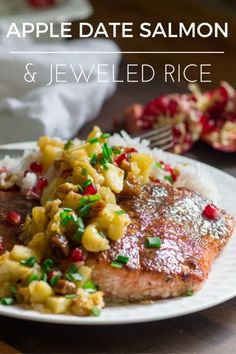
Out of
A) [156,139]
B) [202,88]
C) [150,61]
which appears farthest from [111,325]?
[150,61]

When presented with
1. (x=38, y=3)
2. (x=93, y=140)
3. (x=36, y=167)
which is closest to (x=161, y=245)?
(x=93, y=140)

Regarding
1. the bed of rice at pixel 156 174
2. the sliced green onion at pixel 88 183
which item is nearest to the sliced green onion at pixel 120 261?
the sliced green onion at pixel 88 183

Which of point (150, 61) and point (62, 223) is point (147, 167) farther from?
point (150, 61)

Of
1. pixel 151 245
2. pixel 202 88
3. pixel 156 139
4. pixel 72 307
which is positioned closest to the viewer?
pixel 72 307

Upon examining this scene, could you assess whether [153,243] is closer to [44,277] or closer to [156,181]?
[44,277]

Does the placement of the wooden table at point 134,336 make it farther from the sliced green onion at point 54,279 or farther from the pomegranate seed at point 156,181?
the pomegranate seed at point 156,181

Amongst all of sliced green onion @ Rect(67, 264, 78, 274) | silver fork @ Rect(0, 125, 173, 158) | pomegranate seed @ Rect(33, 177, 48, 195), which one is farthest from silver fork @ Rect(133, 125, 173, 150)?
sliced green onion @ Rect(67, 264, 78, 274)
